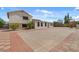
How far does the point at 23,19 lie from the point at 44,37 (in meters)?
0.46

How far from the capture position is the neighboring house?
3.33 meters

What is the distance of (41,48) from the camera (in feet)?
10.7

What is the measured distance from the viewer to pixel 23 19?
11.0 ft

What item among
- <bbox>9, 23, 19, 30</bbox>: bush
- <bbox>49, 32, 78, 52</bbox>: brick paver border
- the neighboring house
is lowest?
<bbox>49, 32, 78, 52</bbox>: brick paver border

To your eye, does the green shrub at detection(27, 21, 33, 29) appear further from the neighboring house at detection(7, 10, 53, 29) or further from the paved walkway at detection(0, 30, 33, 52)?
the paved walkway at detection(0, 30, 33, 52)

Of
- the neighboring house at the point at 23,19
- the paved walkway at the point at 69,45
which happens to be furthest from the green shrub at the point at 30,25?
the paved walkway at the point at 69,45

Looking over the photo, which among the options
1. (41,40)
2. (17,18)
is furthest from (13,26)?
(41,40)

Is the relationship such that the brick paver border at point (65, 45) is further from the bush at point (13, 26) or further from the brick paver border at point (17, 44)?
the bush at point (13, 26)

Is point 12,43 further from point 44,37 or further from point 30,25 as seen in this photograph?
point 44,37

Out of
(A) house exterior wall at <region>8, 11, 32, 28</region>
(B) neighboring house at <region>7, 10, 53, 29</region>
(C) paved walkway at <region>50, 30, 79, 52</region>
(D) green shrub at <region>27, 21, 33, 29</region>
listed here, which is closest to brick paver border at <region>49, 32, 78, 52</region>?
(C) paved walkway at <region>50, 30, 79, 52</region>

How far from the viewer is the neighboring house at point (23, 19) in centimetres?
333

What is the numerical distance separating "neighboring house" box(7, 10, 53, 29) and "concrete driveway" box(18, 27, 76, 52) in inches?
3.4

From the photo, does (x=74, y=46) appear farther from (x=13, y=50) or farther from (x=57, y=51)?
(x=13, y=50)
